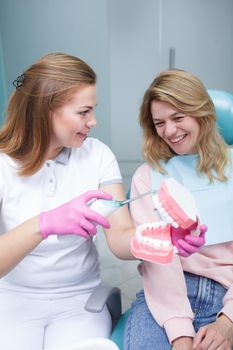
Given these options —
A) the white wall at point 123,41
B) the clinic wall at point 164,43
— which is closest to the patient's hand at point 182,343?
the white wall at point 123,41

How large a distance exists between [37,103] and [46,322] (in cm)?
65

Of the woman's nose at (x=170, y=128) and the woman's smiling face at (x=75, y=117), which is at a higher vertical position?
the woman's smiling face at (x=75, y=117)

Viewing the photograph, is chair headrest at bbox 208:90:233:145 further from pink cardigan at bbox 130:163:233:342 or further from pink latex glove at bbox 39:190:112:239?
pink latex glove at bbox 39:190:112:239

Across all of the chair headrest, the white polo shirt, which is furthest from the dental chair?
the white polo shirt

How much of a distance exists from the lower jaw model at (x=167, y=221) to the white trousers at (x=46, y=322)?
1.21ft

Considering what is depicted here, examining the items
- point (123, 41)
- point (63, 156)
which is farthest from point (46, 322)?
point (123, 41)

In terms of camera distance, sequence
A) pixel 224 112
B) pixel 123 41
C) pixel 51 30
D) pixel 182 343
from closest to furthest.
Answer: pixel 182 343
pixel 224 112
pixel 51 30
pixel 123 41

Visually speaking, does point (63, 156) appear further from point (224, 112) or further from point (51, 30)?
point (51, 30)

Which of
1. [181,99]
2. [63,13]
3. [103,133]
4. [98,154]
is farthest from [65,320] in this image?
[63,13]

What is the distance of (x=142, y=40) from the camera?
9.39 feet

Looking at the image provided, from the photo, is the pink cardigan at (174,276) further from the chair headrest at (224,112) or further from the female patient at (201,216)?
the chair headrest at (224,112)

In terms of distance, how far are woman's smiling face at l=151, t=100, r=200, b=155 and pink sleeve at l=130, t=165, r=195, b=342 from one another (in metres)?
0.17

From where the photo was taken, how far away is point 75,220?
0.79 metres

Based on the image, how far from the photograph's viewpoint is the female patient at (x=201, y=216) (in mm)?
929
